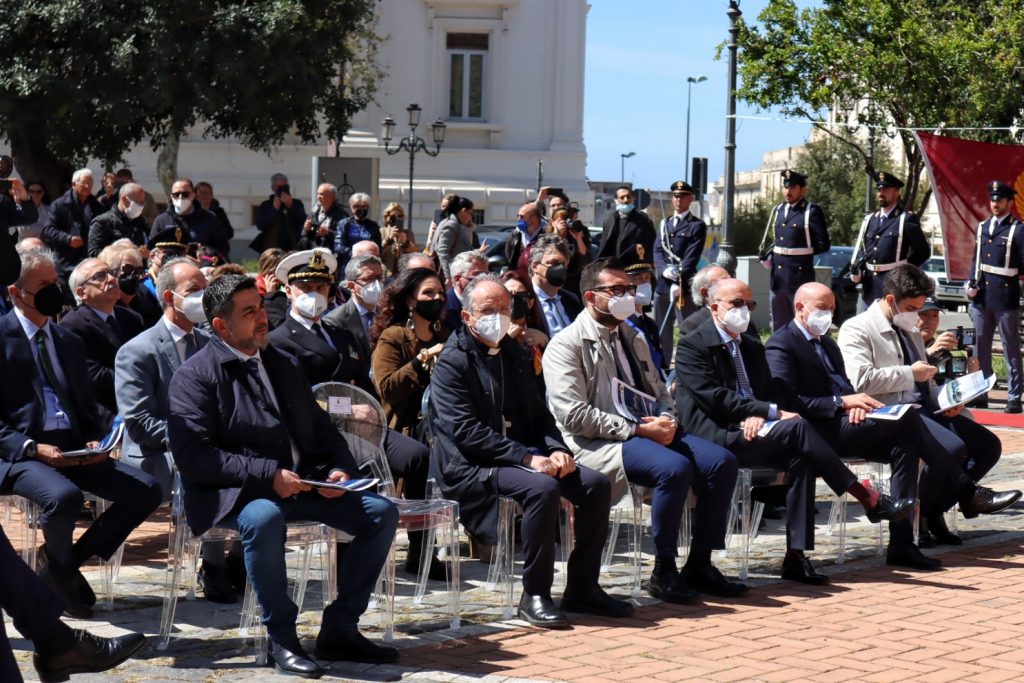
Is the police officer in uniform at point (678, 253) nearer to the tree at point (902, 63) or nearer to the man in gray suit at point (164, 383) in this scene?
the tree at point (902, 63)

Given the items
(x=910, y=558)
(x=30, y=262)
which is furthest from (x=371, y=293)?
(x=910, y=558)

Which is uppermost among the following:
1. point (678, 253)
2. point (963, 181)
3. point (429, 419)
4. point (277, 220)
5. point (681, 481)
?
point (963, 181)

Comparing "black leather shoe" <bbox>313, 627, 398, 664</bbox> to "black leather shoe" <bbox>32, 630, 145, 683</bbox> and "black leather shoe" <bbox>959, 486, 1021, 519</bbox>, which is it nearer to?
"black leather shoe" <bbox>32, 630, 145, 683</bbox>

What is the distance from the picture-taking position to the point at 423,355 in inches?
341

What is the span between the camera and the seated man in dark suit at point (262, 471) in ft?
21.4

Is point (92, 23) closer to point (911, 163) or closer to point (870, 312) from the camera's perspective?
point (911, 163)

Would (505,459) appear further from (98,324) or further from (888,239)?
(888,239)

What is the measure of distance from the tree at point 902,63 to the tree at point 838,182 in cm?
3191

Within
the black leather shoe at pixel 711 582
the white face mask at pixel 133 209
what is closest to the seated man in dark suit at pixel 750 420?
the black leather shoe at pixel 711 582

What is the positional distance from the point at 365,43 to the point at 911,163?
17.4 metres

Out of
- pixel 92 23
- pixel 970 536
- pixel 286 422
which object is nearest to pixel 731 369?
pixel 970 536

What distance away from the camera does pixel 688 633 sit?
23.8 ft

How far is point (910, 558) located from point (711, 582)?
139 cm

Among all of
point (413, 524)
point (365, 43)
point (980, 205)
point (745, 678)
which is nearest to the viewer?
point (745, 678)
